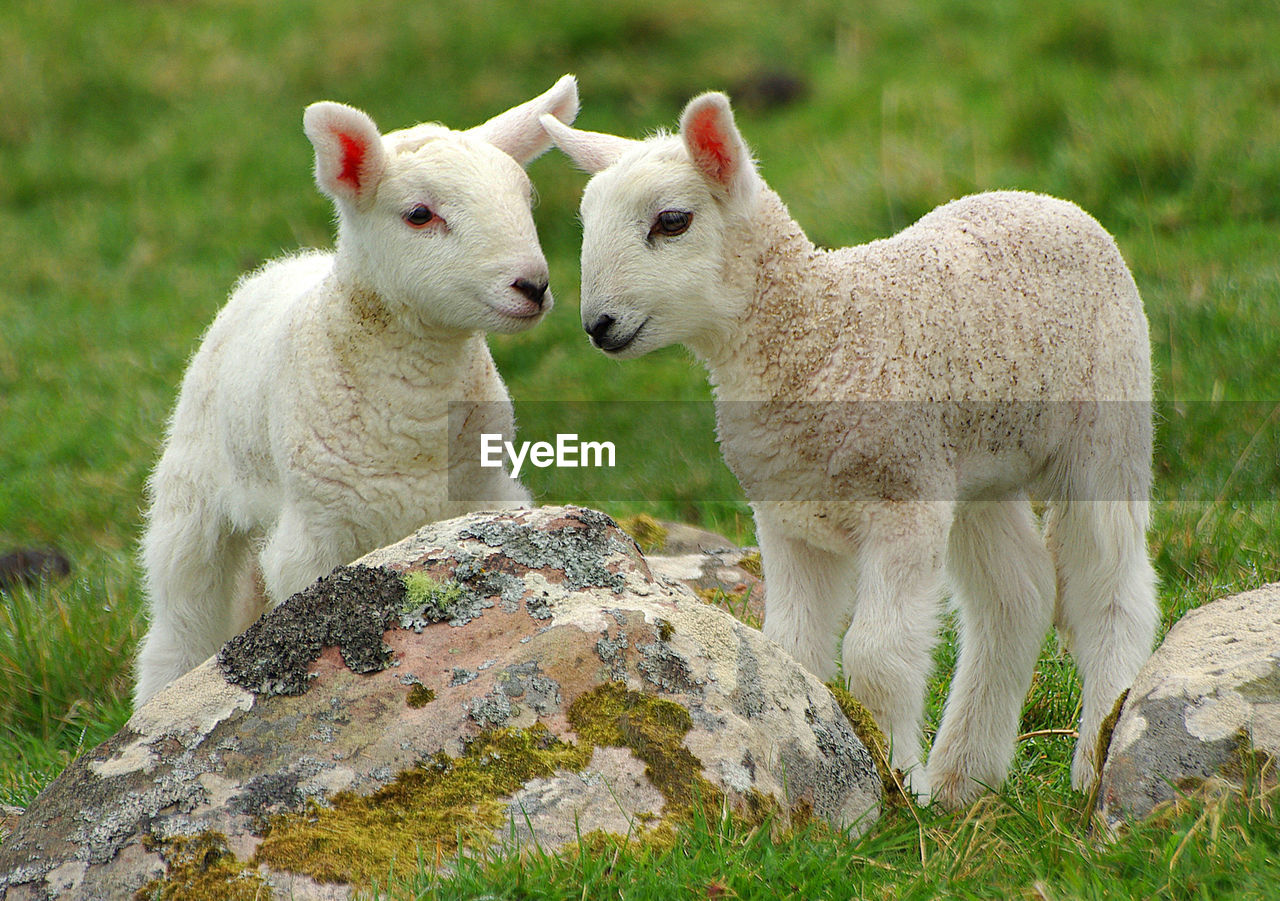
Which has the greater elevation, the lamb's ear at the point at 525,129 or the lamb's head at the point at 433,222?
the lamb's ear at the point at 525,129

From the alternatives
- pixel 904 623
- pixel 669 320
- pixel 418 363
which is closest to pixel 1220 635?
pixel 904 623

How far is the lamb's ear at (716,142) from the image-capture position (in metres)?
3.69

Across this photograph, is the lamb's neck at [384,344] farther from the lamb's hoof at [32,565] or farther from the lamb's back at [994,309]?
the lamb's hoof at [32,565]

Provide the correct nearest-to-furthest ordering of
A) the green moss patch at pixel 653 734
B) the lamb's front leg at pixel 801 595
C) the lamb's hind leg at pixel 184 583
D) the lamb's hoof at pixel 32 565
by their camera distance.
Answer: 1. the green moss patch at pixel 653 734
2. the lamb's front leg at pixel 801 595
3. the lamb's hind leg at pixel 184 583
4. the lamb's hoof at pixel 32 565

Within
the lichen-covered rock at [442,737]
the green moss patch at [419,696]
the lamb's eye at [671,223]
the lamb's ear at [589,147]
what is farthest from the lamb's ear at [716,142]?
the green moss patch at [419,696]

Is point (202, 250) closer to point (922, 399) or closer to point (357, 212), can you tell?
point (357, 212)

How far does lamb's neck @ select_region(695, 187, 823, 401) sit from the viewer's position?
12.8 ft

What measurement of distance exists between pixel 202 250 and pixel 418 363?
6.68 metres

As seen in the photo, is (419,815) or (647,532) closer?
(419,815)

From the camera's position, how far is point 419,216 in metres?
4.21

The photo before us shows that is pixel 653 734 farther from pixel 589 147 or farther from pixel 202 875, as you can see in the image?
pixel 589 147

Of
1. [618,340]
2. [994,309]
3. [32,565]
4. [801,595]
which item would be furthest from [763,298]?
[32,565]

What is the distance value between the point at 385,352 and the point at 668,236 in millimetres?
1073

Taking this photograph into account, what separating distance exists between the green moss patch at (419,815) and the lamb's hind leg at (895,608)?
0.96 meters
